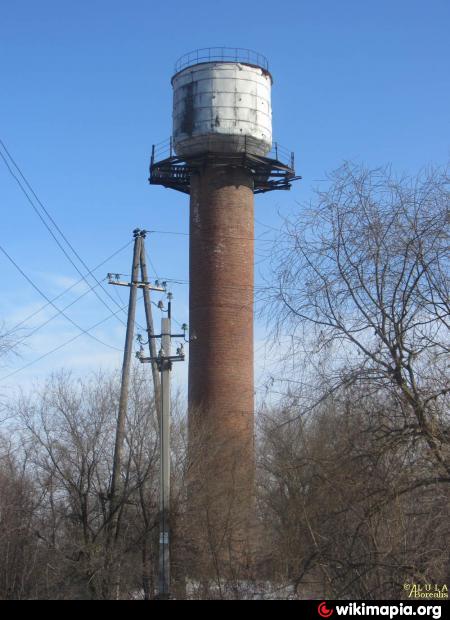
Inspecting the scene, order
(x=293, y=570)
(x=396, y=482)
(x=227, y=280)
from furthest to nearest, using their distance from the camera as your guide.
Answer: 1. (x=227, y=280)
2. (x=293, y=570)
3. (x=396, y=482)

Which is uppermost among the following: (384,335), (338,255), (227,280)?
(227,280)

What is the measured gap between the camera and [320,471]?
9.51 meters

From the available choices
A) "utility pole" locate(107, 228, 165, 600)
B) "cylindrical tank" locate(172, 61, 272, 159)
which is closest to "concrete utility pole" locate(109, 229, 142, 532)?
"utility pole" locate(107, 228, 165, 600)

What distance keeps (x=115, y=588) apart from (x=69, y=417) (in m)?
5.35

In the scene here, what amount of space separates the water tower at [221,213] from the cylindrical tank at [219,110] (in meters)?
0.04

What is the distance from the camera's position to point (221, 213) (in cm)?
3222

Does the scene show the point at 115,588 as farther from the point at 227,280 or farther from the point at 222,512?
the point at 227,280

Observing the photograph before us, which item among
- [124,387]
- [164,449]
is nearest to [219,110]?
[124,387]

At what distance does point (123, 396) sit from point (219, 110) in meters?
13.9
